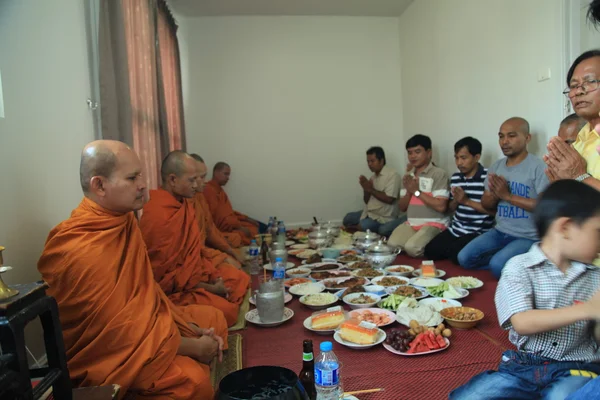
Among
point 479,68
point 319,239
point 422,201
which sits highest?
point 479,68

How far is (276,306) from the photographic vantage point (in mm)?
2891

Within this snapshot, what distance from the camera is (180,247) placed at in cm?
304

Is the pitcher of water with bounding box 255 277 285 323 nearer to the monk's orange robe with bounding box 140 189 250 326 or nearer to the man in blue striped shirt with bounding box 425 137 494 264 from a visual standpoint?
the monk's orange robe with bounding box 140 189 250 326

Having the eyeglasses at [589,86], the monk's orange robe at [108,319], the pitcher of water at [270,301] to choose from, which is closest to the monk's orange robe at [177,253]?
the pitcher of water at [270,301]

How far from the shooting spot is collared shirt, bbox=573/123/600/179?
2197mm

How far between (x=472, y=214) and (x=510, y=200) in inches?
30.6

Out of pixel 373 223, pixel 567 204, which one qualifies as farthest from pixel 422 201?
pixel 567 204

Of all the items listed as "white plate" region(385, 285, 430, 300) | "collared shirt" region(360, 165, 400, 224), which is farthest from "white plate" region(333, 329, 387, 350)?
"collared shirt" region(360, 165, 400, 224)

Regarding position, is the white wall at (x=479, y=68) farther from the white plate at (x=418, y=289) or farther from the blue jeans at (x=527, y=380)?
the blue jeans at (x=527, y=380)

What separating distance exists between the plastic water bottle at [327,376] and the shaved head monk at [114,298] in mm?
574

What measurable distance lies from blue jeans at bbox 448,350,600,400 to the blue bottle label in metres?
0.55

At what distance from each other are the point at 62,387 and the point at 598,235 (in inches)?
71.7

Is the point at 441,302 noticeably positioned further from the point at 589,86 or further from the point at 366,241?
the point at 366,241

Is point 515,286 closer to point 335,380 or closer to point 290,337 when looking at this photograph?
point 335,380
